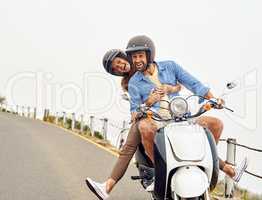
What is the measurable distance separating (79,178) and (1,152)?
396cm

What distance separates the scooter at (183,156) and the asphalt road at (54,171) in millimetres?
2445

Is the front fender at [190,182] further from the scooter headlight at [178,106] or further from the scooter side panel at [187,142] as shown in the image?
the scooter headlight at [178,106]

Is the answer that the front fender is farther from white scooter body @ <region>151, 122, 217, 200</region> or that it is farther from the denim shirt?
the denim shirt

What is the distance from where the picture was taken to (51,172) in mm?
9367

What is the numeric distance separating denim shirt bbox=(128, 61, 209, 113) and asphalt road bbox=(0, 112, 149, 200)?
6.63ft

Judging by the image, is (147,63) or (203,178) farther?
(147,63)

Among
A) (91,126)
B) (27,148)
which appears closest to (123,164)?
(27,148)

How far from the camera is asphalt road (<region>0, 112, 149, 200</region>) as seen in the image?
24.2ft

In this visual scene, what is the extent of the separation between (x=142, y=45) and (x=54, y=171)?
467 centimetres

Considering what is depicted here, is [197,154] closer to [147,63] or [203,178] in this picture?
[203,178]

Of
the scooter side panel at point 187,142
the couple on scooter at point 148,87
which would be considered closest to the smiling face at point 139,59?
the couple on scooter at point 148,87

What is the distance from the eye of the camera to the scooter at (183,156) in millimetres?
4512

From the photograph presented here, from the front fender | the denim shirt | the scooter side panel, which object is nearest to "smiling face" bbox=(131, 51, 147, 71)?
the denim shirt

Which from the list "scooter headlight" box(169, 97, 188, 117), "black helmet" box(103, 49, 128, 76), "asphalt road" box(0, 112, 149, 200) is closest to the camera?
"scooter headlight" box(169, 97, 188, 117)
